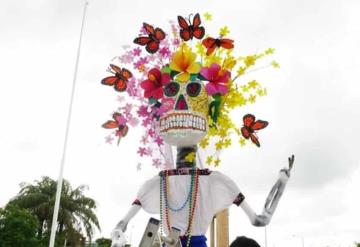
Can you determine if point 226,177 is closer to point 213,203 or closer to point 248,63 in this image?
point 213,203

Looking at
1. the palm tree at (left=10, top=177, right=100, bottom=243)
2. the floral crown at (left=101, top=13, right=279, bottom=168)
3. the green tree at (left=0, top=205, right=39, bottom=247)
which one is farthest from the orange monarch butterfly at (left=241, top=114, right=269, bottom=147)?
the palm tree at (left=10, top=177, right=100, bottom=243)

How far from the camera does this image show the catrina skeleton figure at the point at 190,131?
3.86 meters

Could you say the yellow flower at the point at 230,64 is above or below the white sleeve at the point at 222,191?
above

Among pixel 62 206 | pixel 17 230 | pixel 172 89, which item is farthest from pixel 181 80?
pixel 62 206

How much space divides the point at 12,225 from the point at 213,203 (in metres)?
11.0

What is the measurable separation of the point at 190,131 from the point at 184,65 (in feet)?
2.08

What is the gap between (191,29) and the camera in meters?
4.43

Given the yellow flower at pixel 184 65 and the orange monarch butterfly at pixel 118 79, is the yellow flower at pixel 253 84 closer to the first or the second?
the yellow flower at pixel 184 65

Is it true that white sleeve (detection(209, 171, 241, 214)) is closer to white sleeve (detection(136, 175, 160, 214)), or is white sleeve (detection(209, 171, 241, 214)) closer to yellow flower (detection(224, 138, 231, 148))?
yellow flower (detection(224, 138, 231, 148))

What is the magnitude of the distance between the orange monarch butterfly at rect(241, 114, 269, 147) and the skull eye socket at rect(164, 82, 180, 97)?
70 cm

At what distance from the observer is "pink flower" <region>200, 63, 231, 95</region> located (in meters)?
4.17

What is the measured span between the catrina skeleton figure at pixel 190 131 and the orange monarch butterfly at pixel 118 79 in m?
0.10

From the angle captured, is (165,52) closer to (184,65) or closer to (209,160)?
(184,65)

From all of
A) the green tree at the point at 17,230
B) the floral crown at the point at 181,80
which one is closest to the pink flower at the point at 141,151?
the floral crown at the point at 181,80
